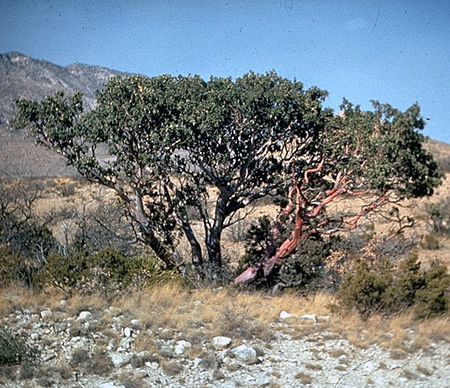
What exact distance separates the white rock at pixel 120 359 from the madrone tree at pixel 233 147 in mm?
4900

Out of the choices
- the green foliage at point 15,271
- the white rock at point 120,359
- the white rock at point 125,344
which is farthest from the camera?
the green foliage at point 15,271

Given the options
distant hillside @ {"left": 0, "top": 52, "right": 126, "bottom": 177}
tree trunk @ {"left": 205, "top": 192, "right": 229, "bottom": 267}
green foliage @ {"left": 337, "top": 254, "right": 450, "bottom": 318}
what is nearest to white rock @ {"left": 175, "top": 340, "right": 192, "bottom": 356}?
green foliage @ {"left": 337, "top": 254, "right": 450, "bottom": 318}

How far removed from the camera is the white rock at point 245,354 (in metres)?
7.88

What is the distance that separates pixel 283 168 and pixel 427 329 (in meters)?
5.52

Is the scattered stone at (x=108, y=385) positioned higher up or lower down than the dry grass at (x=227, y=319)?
lower down

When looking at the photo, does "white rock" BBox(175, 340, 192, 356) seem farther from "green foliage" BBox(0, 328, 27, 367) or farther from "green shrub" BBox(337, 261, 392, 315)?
"green shrub" BBox(337, 261, 392, 315)

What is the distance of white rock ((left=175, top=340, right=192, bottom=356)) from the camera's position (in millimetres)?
8139

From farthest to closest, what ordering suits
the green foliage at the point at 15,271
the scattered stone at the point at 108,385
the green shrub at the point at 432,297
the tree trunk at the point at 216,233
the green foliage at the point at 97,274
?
→ the tree trunk at the point at 216,233 < the green foliage at the point at 15,271 < the green foliage at the point at 97,274 < the green shrub at the point at 432,297 < the scattered stone at the point at 108,385

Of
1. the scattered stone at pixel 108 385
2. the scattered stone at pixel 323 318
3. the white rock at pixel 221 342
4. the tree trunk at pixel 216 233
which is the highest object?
the tree trunk at pixel 216 233

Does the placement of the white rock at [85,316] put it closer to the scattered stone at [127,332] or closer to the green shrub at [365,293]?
the scattered stone at [127,332]

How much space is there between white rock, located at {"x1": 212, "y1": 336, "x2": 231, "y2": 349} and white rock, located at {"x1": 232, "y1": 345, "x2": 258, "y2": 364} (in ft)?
0.71

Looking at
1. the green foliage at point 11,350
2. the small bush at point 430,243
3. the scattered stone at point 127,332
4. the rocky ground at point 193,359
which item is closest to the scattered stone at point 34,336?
the rocky ground at point 193,359

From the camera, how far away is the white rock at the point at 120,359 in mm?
7664

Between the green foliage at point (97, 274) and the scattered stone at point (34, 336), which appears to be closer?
the scattered stone at point (34, 336)
